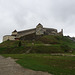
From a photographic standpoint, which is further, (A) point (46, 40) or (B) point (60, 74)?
(A) point (46, 40)

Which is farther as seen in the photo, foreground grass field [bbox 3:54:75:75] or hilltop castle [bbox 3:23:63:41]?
hilltop castle [bbox 3:23:63:41]

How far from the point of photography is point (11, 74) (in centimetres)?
2175

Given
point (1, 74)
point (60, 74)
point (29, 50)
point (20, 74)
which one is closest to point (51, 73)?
point (60, 74)

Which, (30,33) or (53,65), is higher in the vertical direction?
(30,33)

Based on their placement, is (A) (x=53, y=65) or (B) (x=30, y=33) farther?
(B) (x=30, y=33)

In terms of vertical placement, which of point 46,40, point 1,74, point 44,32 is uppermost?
point 44,32

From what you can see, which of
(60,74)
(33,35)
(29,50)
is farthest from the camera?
(33,35)

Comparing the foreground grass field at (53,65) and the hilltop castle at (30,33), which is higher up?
the hilltop castle at (30,33)

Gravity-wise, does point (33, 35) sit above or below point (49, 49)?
above

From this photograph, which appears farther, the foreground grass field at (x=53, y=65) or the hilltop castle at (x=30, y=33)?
the hilltop castle at (x=30, y=33)

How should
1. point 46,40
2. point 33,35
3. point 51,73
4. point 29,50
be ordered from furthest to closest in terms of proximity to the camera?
point 33,35 → point 46,40 → point 29,50 → point 51,73

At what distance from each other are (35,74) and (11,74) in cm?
378

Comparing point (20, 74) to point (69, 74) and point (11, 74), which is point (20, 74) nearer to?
point (11, 74)

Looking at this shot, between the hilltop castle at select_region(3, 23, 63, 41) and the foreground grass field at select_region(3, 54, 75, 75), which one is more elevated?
the hilltop castle at select_region(3, 23, 63, 41)
